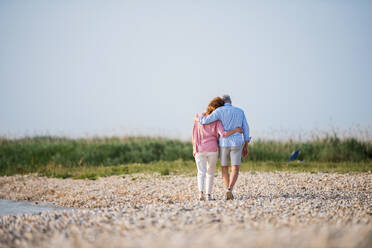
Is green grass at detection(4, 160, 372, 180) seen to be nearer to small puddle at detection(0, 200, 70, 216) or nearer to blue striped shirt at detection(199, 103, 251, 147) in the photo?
small puddle at detection(0, 200, 70, 216)

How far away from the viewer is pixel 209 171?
22.5 ft

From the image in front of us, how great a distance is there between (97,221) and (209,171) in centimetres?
266

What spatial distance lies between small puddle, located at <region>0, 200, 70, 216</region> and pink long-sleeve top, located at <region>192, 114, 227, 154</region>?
15.8ft

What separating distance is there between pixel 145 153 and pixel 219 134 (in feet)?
40.1

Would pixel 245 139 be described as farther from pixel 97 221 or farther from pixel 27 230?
pixel 27 230

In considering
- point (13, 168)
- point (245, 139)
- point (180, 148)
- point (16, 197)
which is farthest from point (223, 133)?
point (13, 168)

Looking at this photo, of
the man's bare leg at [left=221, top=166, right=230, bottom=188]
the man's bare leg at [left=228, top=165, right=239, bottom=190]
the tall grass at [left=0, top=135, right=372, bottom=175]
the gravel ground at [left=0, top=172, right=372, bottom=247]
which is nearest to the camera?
the gravel ground at [left=0, top=172, right=372, bottom=247]

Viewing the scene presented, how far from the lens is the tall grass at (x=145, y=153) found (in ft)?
53.3

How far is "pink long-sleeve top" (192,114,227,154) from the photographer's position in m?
6.73

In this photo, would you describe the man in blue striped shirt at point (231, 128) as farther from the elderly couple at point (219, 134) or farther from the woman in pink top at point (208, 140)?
the woman in pink top at point (208, 140)

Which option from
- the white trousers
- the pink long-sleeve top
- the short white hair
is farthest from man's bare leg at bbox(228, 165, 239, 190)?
the short white hair

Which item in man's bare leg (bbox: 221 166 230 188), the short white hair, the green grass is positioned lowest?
the green grass

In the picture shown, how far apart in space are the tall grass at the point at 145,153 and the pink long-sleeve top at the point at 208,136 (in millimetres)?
10167

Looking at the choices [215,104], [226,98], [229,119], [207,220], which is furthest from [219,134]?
[207,220]
